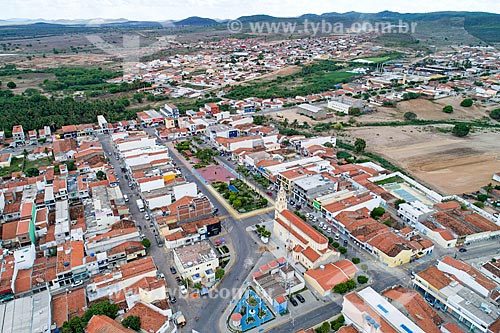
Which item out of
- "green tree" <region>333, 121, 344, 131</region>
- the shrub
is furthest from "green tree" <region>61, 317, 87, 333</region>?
"green tree" <region>333, 121, 344, 131</region>

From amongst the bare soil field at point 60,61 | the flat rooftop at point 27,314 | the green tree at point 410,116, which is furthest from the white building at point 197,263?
the bare soil field at point 60,61

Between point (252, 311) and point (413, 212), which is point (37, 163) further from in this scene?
point (413, 212)

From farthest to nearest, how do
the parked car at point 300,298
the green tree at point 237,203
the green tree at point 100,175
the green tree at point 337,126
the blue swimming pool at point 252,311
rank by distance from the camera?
the green tree at point 337,126, the green tree at point 100,175, the green tree at point 237,203, the parked car at point 300,298, the blue swimming pool at point 252,311

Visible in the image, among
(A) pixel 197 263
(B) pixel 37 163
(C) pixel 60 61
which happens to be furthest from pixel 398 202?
(C) pixel 60 61

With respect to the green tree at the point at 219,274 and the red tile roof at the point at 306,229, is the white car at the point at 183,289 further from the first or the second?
the red tile roof at the point at 306,229

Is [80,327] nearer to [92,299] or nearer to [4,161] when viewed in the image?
[92,299]

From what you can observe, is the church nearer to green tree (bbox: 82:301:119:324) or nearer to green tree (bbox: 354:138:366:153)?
green tree (bbox: 82:301:119:324)
